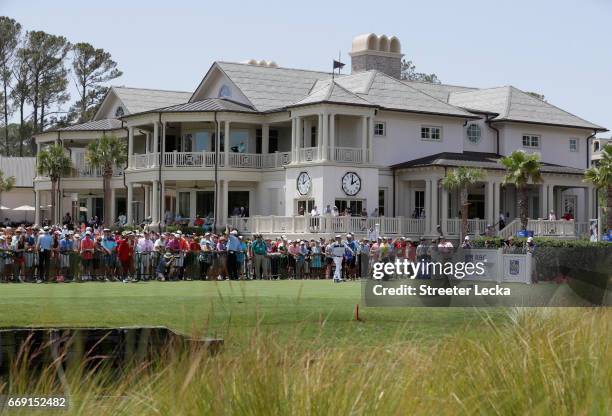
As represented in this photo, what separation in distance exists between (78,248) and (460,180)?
69.0 ft

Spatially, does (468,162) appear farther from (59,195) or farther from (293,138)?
(59,195)

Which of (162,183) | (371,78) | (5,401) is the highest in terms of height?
(371,78)

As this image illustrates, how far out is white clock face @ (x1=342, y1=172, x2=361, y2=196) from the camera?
48344mm

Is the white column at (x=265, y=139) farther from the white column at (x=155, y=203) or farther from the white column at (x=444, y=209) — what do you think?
the white column at (x=444, y=209)

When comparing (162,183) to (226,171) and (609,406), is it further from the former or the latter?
(609,406)

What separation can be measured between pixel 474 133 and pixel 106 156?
64.2 feet

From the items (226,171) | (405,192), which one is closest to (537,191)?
(405,192)

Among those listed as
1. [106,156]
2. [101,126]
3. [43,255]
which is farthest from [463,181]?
[101,126]

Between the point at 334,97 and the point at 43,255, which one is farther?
the point at 334,97

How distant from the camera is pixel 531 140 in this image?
5753 cm

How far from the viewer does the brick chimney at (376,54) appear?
60031 millimetres

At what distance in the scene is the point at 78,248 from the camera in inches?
→ 1248

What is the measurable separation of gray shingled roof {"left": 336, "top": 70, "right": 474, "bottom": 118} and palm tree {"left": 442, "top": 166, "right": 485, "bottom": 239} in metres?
5.16

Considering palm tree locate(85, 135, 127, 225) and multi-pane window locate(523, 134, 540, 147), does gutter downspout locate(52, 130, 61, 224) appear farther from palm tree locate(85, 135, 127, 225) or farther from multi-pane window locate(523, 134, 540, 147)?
multi-pane window locate(523, 134, 540, 147)
